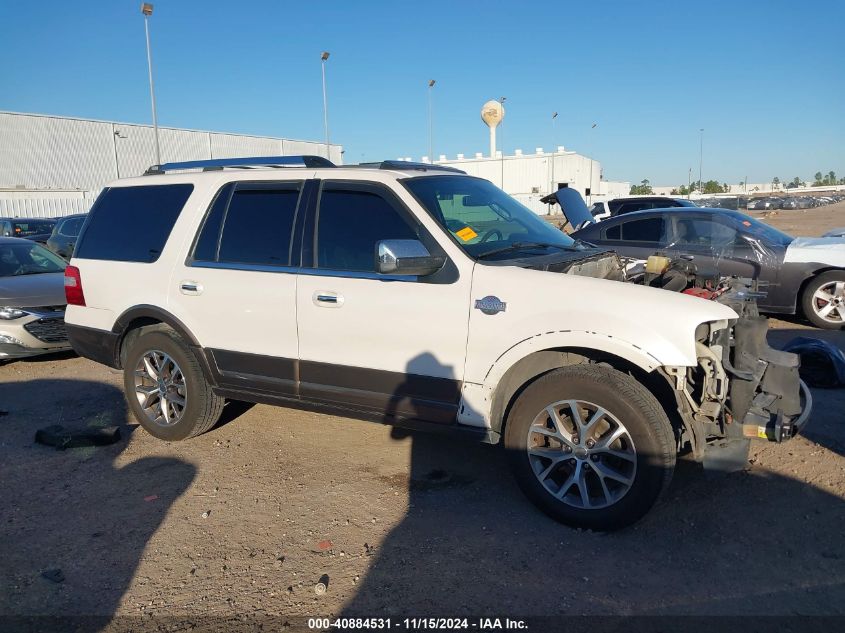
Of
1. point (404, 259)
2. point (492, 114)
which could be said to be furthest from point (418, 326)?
point (492, 114)

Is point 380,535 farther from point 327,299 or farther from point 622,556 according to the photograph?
point 327,299

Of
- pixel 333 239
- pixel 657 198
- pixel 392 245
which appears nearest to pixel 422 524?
pixel 392 245

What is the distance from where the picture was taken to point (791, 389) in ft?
12.7

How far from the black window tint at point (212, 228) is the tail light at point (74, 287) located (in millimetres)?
1396

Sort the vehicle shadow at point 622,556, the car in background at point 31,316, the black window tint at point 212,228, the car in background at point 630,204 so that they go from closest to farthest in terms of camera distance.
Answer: the vehicle shadow at point 622,556 → the black window tint at point 212,228 → the car in background at point 31,316 → the car in background at point 630,204

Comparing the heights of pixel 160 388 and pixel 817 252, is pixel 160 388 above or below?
below

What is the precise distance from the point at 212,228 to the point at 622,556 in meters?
3.58

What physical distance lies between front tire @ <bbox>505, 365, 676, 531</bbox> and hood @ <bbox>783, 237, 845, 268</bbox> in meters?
6.31

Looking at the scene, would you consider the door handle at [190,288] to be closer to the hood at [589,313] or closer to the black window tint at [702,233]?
the hood at [589,313]

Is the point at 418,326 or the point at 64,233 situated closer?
the point at 418,326

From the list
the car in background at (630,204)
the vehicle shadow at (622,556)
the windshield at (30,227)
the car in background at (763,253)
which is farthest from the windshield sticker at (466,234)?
the windshield at (30,227)

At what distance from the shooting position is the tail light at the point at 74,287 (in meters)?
5.55

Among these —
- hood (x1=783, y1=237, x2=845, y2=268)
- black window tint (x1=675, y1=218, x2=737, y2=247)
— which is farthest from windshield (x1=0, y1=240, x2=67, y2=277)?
hood (x1=783, y1=237, x2=845, y2=268)

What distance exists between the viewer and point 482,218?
4473mm
